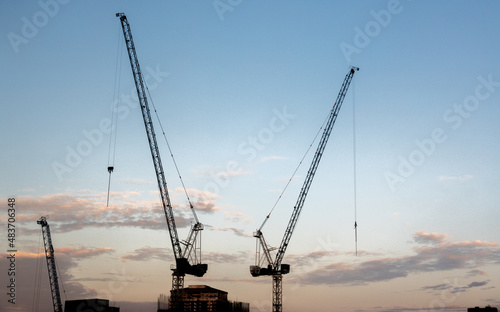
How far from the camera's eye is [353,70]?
176m

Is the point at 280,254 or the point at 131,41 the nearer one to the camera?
the point at 131,41

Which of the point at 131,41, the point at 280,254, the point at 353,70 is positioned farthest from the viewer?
the point at 280,254

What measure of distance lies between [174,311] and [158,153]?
59694 millimetres

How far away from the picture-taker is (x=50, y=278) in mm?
182250


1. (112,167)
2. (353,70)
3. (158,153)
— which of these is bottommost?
(112,167)

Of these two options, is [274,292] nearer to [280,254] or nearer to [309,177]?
[280,254]

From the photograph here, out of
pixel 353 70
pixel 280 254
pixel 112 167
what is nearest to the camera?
pixel 112 167

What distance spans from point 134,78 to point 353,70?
72.6 meters

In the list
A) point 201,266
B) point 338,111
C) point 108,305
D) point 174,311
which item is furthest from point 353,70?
point 108,305

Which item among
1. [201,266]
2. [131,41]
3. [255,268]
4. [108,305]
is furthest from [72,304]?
[131,41]

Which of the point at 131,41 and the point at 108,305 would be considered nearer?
the point at 131,41

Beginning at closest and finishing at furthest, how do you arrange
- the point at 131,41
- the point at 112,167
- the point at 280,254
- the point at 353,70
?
the point at 112,167 < the point at 131,41 < the point at 353,70 < the point at 280,254

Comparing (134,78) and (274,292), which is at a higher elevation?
(134,78)

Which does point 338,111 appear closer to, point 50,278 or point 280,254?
point 280,254
